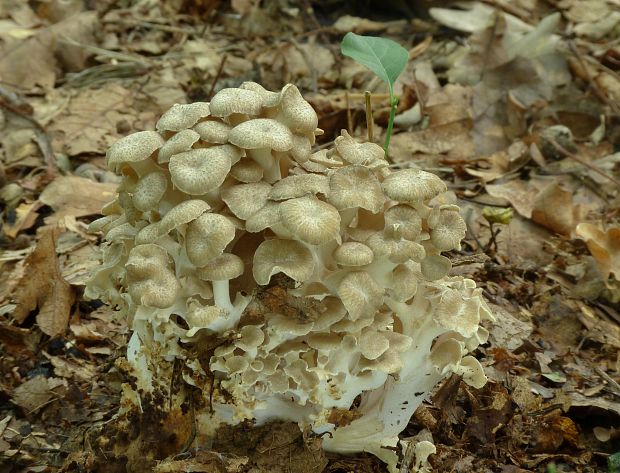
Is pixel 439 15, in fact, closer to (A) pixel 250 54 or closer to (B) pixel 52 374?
(A) pixel 250 54

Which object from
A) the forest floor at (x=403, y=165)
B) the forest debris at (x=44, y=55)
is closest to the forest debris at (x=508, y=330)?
the forest floor at (x=403, y=165)

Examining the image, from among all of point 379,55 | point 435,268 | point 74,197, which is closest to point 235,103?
point 435,268

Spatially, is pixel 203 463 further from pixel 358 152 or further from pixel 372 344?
pixel 358 152

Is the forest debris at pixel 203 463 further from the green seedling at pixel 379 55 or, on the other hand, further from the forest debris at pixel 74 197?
the forest debris at pixel 74 197

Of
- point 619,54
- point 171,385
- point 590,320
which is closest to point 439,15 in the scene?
point 619,54

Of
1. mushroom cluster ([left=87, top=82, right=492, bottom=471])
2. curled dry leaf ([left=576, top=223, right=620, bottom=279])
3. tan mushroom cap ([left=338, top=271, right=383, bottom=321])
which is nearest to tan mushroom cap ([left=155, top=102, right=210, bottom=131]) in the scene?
mushroom cluster ([left=87, top=82, right=492, bottom=471])
